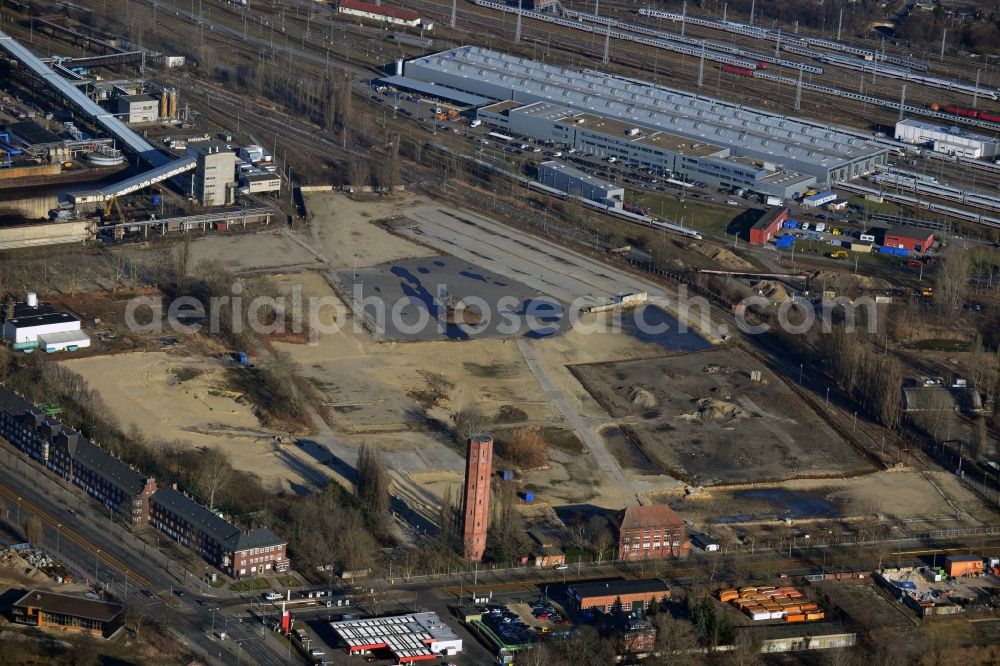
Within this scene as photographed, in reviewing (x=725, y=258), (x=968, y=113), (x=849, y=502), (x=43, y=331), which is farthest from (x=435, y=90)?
(x=849, y=502)

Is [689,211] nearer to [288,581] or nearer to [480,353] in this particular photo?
[480,353]

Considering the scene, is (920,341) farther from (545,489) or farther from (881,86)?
(881,86)

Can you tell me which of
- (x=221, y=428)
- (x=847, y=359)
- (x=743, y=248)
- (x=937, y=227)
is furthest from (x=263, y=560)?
(x=937, y=227)

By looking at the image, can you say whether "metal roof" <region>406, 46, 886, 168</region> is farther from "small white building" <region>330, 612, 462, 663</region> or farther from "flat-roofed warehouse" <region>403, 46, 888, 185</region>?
"small white building" <region>330, 612, 462, 663</region>

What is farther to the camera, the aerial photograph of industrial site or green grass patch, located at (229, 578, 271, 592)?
the aerial photograph of industrial site

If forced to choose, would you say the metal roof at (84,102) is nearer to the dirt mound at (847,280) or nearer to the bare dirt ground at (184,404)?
the bare dirt ground at (184,404)

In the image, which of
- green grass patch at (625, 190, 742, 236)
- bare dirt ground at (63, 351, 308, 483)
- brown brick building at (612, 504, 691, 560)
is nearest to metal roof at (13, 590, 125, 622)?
bare dirt ground at (63, 351, 308, 483)

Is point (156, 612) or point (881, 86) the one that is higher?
point (881, 86)
